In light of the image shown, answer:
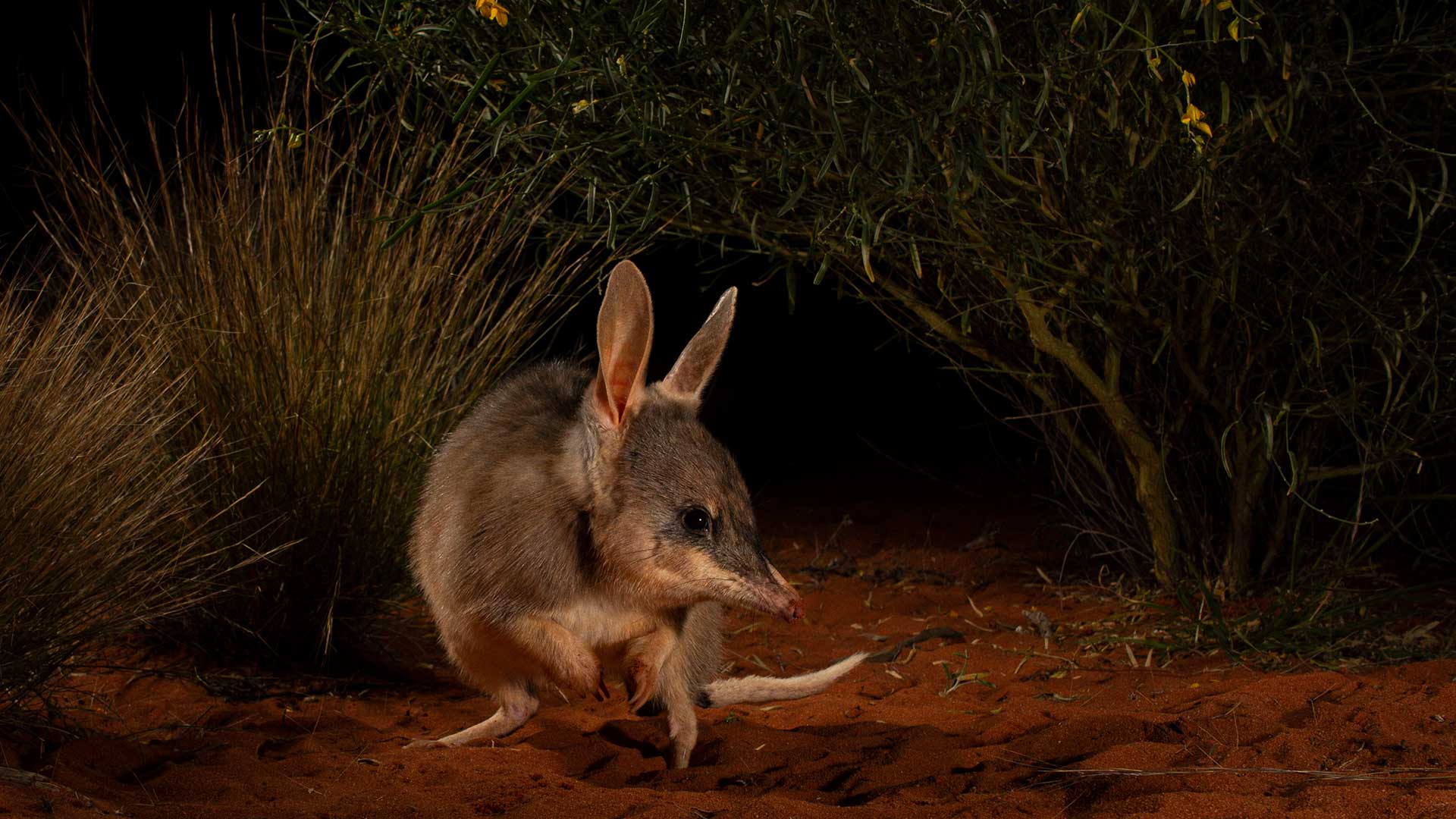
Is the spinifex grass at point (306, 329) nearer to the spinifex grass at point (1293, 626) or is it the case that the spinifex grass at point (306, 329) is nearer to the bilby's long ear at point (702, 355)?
the bilby's long ear at point (702, 355)

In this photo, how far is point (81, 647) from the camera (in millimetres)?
4148

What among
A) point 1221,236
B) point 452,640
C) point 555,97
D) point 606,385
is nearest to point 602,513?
point 606,385

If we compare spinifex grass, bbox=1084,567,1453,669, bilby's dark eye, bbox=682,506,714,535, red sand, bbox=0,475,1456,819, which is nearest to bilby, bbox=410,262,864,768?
bilby's dark eye, bbox=682,506,714,535

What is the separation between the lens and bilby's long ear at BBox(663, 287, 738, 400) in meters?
3.91

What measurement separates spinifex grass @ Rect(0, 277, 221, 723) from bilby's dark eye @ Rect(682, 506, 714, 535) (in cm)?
142

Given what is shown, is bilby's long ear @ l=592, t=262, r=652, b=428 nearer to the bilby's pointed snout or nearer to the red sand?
the bilby's pointed snout

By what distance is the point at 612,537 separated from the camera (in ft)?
12.3

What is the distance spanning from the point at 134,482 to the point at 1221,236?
11.8 ft

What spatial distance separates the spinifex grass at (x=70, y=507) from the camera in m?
3.82

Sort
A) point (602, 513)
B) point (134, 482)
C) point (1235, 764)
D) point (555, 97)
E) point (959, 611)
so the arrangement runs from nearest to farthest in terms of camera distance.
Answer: point (1235, 764) → point (602, 513) → point (555, 97) → point (134, 482) → point (959, 611)

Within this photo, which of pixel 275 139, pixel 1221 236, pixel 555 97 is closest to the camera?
pixel 555 97

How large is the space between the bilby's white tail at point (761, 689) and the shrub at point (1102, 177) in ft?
4.39

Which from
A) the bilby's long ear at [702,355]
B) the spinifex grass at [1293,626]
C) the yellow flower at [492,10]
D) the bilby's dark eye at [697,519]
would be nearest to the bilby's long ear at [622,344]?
the bilby's long ear at [702,355]

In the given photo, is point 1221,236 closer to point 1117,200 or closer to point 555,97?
point 1117,200
